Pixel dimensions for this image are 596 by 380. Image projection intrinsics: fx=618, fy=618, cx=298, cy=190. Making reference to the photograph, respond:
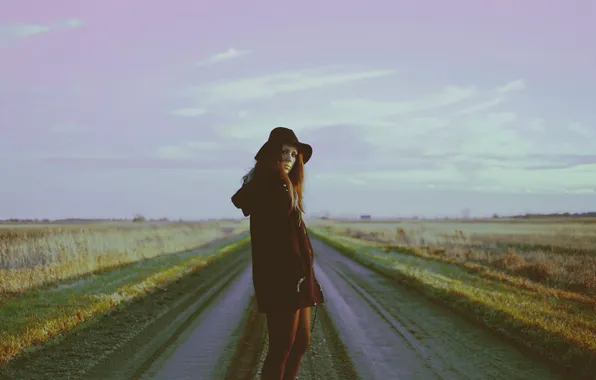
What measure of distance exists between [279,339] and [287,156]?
3.94ft

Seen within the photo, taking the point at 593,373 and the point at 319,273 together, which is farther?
the point at 319,273

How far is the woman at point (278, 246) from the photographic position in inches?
155

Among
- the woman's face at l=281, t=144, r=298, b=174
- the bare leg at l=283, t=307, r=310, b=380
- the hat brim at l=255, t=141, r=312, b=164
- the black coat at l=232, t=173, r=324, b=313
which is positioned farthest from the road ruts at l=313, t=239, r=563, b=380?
the woman's face at l=281, t=144, r=298, b=174

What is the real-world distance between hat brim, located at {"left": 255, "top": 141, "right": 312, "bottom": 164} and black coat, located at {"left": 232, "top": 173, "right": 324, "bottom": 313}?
199mm

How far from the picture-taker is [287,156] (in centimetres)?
412

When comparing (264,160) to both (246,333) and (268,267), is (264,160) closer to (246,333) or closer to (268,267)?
(268,267)

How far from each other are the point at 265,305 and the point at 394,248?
100ft

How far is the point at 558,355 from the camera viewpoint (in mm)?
7781

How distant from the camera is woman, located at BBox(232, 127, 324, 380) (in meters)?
3.93

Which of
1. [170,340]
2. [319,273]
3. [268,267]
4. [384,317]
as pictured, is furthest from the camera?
[319,273]

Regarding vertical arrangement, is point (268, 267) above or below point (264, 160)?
below

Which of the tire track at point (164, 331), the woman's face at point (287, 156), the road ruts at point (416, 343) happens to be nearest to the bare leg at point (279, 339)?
the woman's face at point (287, 156)

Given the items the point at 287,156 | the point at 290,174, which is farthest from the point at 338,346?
the point at 287,156

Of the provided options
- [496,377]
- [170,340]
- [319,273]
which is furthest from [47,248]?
[496,377]
